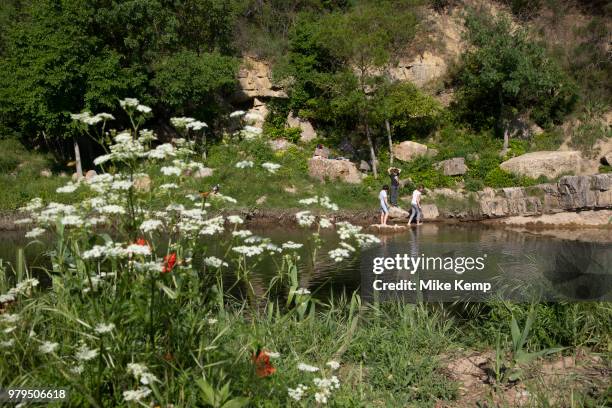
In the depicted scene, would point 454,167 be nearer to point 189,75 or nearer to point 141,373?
point 189,75

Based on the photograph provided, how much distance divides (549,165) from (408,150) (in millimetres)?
5660

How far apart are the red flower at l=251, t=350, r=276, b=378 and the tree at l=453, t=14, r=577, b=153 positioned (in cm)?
2285

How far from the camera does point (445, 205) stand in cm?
2155

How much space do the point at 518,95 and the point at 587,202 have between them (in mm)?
8158

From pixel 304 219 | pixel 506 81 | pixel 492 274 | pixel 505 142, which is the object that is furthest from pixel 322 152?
pixel 304 219

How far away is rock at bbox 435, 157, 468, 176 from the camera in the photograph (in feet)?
77.4

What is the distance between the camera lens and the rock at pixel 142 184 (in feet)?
11.7

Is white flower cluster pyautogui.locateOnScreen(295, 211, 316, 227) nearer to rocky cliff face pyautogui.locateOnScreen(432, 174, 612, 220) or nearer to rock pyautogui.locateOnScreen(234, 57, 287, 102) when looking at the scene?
rocky cliff face pyautogui.locateOnScreen(432, 174, 612, 220)

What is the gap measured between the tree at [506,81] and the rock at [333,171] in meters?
6.77

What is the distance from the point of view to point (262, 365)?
140 inches

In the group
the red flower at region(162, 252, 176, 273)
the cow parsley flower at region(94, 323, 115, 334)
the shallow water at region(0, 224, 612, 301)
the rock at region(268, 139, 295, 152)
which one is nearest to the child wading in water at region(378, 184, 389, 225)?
the shallow water at region(0, 224, 612, 301)

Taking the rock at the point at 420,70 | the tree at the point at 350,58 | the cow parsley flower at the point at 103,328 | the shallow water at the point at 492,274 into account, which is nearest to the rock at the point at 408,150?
the tree at the point at 350,58

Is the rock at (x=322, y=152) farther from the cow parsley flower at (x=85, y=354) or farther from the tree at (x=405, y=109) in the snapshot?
A: the cow parsley flower at (x=85, y=354)

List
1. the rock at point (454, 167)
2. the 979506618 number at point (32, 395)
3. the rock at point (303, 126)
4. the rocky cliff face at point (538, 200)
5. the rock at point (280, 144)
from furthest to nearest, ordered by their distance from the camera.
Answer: the rock at point (303, 126)
the rock at point (280, 144)
the rock at point (454, 167)
the rocky cliff face at point (538, 200)
the 979506618 number at point (32, 395)
